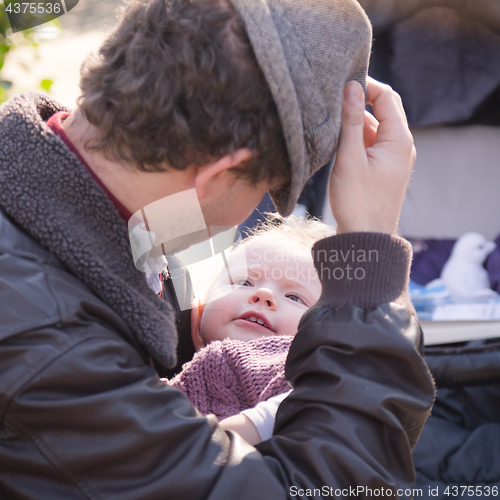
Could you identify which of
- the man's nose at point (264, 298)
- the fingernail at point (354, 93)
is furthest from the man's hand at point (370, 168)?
the man's nose at point (264, 298)

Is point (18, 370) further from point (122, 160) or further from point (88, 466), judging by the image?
point (122, 160)

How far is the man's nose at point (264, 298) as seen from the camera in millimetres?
1532

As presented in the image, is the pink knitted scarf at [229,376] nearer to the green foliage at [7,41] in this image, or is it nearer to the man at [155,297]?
the man at [155,297]

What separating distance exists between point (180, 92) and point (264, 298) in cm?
86

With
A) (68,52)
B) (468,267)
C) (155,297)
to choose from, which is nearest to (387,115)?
(155,297)

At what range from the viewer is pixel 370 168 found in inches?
38.0

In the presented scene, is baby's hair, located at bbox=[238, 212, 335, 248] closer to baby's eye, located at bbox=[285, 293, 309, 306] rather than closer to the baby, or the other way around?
the baby

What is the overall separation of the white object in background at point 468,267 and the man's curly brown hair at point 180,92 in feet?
6.13

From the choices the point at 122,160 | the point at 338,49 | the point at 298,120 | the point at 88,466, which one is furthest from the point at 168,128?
the point at 88,466

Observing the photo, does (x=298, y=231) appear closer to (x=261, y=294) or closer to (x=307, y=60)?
(x=261, y=294)

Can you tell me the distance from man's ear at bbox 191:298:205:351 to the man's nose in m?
0.16

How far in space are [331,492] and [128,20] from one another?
74 cm

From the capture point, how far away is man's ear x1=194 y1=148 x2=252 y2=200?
31.8 inches

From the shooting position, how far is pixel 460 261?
8.29 feet
